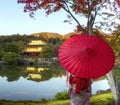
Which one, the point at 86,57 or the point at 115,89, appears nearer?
the point at 86,57

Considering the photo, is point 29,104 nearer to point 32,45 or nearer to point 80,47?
point 80,47

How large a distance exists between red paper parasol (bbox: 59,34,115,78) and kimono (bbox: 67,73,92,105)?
52 cm

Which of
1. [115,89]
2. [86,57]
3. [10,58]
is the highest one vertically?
[86,57]

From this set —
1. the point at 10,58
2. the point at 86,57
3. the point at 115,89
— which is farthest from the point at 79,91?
the point at 10,58

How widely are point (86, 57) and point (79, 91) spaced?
798 mm

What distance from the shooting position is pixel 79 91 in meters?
4.88

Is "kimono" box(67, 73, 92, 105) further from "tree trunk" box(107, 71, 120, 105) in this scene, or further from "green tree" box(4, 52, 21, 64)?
"green tree" box(4, 52, 21, 64)

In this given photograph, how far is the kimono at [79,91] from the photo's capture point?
4.84 meters

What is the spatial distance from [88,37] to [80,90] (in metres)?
0.94

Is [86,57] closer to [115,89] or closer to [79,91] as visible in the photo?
[79,91]

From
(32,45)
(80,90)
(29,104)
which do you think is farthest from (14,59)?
(80,90)

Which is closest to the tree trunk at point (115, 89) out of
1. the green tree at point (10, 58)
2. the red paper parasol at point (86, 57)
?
the red paper parasol at point (86, 57)

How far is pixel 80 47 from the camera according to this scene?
440cm

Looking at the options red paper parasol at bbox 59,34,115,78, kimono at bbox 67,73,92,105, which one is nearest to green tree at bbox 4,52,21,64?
kimono at bbox 67,73,92,105
